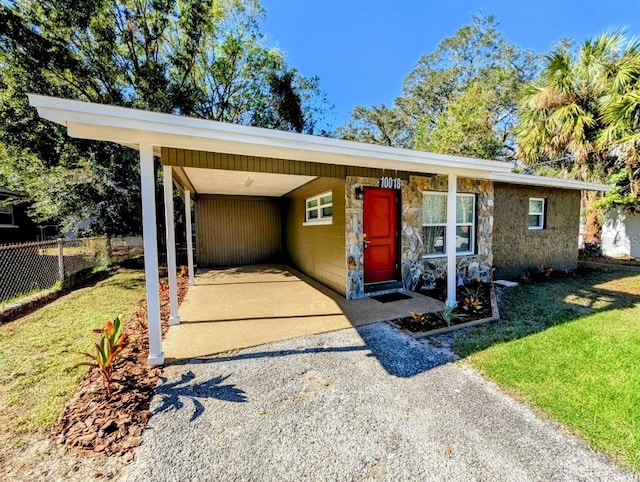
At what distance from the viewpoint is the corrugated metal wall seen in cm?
962

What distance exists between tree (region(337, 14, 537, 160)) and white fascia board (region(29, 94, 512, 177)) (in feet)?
34.7

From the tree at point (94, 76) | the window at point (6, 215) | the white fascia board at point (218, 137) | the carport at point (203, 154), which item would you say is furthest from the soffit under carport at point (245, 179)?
the window at point (6, 215)

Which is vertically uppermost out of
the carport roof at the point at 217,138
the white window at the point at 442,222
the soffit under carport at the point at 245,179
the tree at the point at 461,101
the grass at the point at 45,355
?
the tree at the point at 461,101

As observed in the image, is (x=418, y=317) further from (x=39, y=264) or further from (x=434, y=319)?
(x=39, y=264)

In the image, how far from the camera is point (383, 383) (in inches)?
107

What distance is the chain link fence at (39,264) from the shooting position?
5160mm

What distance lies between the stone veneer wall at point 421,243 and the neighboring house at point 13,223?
44.9ft

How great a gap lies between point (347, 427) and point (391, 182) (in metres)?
4.38

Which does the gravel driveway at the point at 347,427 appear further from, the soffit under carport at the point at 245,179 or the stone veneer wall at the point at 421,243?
the soffit under carport at the point at 245,179

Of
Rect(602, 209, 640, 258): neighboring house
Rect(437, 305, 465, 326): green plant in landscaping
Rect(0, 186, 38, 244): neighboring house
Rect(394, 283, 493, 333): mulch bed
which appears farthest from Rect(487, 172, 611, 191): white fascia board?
Rect(0, 186, 38, 244): neighboring house

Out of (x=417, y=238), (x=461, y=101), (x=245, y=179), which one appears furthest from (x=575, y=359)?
(x=461, y=101)

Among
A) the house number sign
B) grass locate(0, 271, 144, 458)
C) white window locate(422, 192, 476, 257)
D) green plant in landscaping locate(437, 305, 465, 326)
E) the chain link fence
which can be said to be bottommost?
grass locate(0, 271, 144, 458)

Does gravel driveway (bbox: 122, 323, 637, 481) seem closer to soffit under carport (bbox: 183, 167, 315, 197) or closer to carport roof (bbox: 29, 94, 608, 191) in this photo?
carport roof (bbox: 29, 94, 608, 191)

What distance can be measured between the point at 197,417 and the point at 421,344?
2.53m
